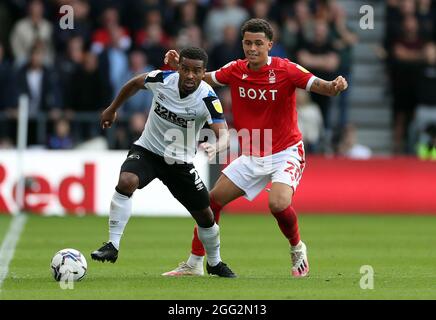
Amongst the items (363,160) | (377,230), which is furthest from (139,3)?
(377,230)

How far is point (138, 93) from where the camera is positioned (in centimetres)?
2158

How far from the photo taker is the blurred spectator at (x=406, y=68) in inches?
899

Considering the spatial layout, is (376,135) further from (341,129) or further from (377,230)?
(377,230)

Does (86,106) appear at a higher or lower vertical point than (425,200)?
higher

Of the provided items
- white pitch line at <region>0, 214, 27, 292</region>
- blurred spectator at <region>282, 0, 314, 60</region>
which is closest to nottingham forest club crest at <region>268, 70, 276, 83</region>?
white pitch line at <region>0, 214, 27, 292</region>

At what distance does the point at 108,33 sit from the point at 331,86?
1160 cm

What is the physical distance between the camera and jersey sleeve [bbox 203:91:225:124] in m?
11.2

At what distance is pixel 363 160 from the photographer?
20781 millimetres

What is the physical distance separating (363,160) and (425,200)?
1.36 metres

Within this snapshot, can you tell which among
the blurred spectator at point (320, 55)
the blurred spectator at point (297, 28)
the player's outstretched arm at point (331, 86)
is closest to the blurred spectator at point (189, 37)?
the blurred spectator at point (297, 28)

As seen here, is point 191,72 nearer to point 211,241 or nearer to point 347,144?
point 211,241

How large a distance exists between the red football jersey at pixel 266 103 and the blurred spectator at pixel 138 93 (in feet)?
30.8

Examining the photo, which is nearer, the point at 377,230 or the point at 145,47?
the point at 377,230

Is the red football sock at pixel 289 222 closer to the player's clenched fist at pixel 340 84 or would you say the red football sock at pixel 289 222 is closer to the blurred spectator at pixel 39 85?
the player's clenched fist at pixel 340 84
